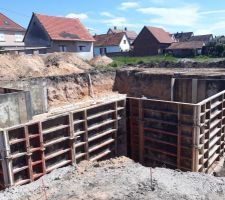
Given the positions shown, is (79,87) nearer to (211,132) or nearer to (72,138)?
(72,138)

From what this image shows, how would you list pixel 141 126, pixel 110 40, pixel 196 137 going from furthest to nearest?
pixel 110 40 < pixel 141 126 < pixel 196 137

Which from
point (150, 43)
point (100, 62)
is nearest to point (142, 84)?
point (100, 62)

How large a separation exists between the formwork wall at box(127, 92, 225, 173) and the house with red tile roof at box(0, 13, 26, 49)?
3118 centimetres

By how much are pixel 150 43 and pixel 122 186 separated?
138 feet

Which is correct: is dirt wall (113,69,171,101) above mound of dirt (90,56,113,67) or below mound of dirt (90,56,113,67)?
below

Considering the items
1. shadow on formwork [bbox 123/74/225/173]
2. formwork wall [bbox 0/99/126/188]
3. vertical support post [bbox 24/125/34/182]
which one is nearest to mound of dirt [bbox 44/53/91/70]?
formwork wall [bbox 0/99/126/188]

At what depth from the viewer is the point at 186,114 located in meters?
8.95

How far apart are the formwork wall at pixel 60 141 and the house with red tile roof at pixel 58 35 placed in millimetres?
24912

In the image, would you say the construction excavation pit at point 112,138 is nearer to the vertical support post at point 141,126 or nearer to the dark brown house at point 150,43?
the vertical support post at point 141,126

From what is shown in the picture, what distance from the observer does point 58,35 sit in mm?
33969

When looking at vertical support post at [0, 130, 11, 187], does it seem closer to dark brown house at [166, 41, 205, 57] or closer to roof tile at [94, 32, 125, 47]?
dark brown house at [166, 41, 205, 57]

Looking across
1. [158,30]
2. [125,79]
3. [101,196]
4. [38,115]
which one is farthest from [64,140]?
[158,30]

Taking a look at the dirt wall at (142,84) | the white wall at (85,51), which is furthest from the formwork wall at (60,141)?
the white wall at (85,51)

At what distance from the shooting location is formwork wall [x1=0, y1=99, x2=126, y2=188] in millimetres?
7500
